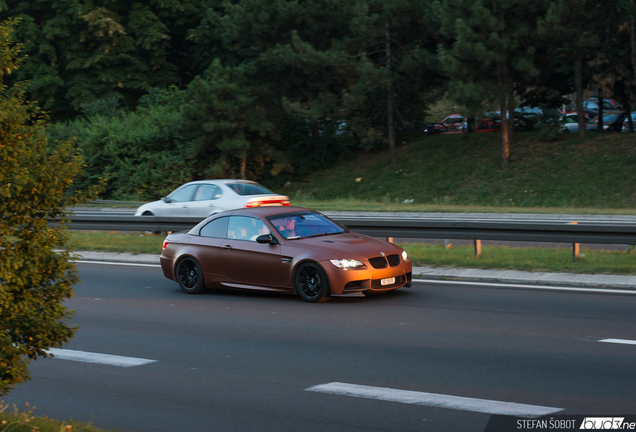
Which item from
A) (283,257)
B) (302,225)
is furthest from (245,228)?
(283,257)

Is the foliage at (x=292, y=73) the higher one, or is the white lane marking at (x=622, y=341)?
the foliage at (x=292, y=73)

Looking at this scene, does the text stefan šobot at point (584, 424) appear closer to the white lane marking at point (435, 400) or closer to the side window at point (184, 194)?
the white lane marking at point (435, 400)

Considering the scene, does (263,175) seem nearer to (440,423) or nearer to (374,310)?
(374,310)

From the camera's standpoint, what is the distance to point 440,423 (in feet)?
17.6

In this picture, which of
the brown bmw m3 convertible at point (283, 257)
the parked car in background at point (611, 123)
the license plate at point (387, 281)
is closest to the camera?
the brown bmw m3 convertible at point (283, 257)

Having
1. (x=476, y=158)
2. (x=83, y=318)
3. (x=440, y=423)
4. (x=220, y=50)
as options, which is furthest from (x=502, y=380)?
(x=220, y=50)

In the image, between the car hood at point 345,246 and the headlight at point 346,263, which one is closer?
the headlight at point 346,263

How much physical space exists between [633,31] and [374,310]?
2939cm

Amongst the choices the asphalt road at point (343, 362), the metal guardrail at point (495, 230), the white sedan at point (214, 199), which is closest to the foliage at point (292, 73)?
the white sedan at point (214, 199)

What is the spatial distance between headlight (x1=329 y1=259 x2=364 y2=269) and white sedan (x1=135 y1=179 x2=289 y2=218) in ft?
27.5

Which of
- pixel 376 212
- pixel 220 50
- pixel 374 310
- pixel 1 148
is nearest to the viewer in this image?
pixel 1 148

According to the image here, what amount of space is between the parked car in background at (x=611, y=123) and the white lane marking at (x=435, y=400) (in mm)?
37417

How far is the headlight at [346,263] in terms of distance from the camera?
10.3 metres

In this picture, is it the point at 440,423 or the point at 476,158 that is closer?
the point at 440,423
